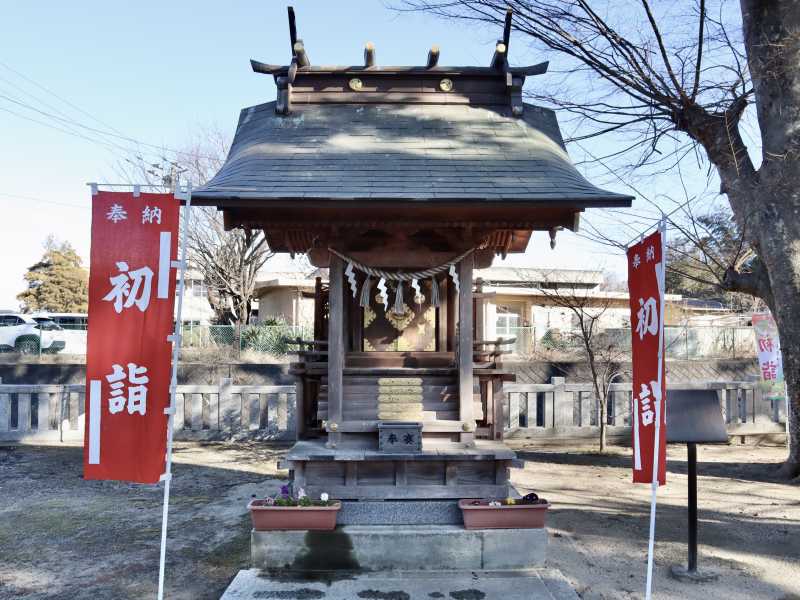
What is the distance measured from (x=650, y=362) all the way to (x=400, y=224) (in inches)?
116

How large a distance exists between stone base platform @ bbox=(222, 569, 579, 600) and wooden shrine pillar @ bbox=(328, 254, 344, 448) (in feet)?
4.75

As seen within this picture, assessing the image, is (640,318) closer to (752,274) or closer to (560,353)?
(752,274)

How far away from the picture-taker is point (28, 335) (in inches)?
A: 837

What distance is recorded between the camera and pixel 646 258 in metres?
5.00

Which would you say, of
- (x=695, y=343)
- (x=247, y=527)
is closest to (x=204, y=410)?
(x=247, y=527)

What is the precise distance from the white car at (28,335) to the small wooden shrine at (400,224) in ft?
56.7

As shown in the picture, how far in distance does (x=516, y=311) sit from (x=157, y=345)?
2401 centimetres

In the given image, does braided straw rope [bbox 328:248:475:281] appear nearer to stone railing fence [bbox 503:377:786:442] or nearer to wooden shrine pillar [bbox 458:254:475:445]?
wooden shrine pillar [bbox 458:254:475:445]

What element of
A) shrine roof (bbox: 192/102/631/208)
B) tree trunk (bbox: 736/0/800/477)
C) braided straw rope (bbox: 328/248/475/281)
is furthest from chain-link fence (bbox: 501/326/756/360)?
braided straw rope (bbox: 328/248/475/281)

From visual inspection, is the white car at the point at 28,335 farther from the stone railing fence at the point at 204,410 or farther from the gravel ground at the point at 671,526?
the gravel ground at the point at 671,526

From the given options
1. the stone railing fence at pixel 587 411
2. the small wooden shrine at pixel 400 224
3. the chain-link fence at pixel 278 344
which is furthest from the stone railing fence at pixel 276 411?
the chain-link fence at pixel 278 344

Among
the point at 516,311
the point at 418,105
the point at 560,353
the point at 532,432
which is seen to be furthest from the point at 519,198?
the point at 516,311

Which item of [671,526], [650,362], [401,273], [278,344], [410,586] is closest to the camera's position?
[650,362]

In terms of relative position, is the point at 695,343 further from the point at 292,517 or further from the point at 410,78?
the point at 292,517
